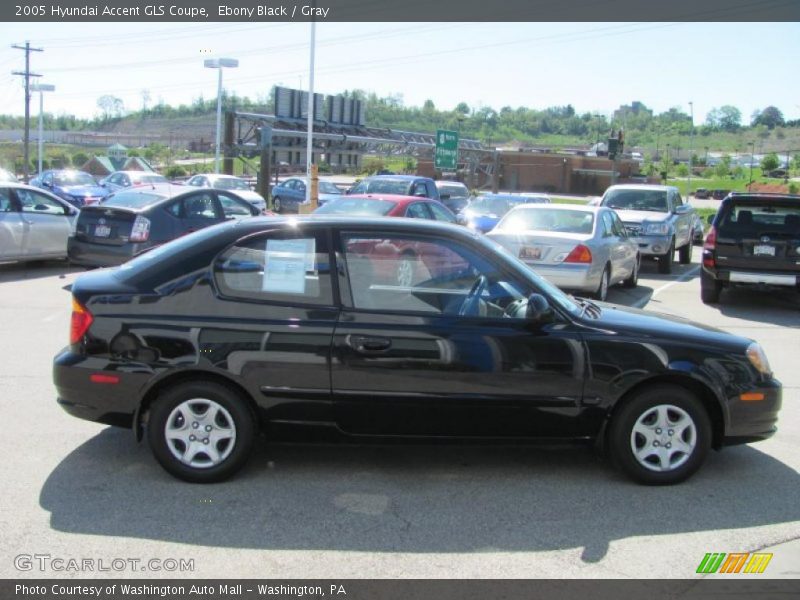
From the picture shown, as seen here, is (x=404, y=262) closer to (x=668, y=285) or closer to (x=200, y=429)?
(x=200, y=429)

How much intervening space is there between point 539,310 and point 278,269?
1558 millimetres

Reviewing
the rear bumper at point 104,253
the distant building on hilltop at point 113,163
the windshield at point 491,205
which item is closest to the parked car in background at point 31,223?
the rear bumper at point 104,253

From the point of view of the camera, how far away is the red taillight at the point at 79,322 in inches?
195

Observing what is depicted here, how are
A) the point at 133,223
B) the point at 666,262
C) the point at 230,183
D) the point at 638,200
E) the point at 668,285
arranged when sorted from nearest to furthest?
the point at 133,223 → the point at 668,285 → the point at 666,262 → the point at 638,200 → the point at 230,183

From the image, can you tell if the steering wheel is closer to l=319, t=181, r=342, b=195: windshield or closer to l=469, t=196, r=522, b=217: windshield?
l=469, t=196, r=522, b=217: windshield

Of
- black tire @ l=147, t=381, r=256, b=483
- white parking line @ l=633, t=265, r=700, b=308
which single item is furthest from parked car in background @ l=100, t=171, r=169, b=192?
black tire @ l=147, t=381, r=256, b=483

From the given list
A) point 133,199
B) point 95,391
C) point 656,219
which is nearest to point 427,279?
point 95,391

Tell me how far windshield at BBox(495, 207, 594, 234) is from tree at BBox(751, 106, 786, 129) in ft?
632

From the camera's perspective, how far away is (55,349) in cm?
829

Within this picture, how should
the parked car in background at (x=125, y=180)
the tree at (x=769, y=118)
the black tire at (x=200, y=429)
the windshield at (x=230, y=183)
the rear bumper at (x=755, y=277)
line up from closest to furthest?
the black tire at (x=200, y=429)
the rear bumper at (x=755, y=277)
the parked car in background at (x=125, y=180)
the windshield at (x=230, y=183)
the tree at (x=769, y=118)

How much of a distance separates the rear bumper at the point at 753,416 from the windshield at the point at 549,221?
7.19 metres

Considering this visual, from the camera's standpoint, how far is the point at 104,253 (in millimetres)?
12648

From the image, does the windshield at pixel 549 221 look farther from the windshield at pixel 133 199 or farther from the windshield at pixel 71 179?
the windshield at pixel 71 179
